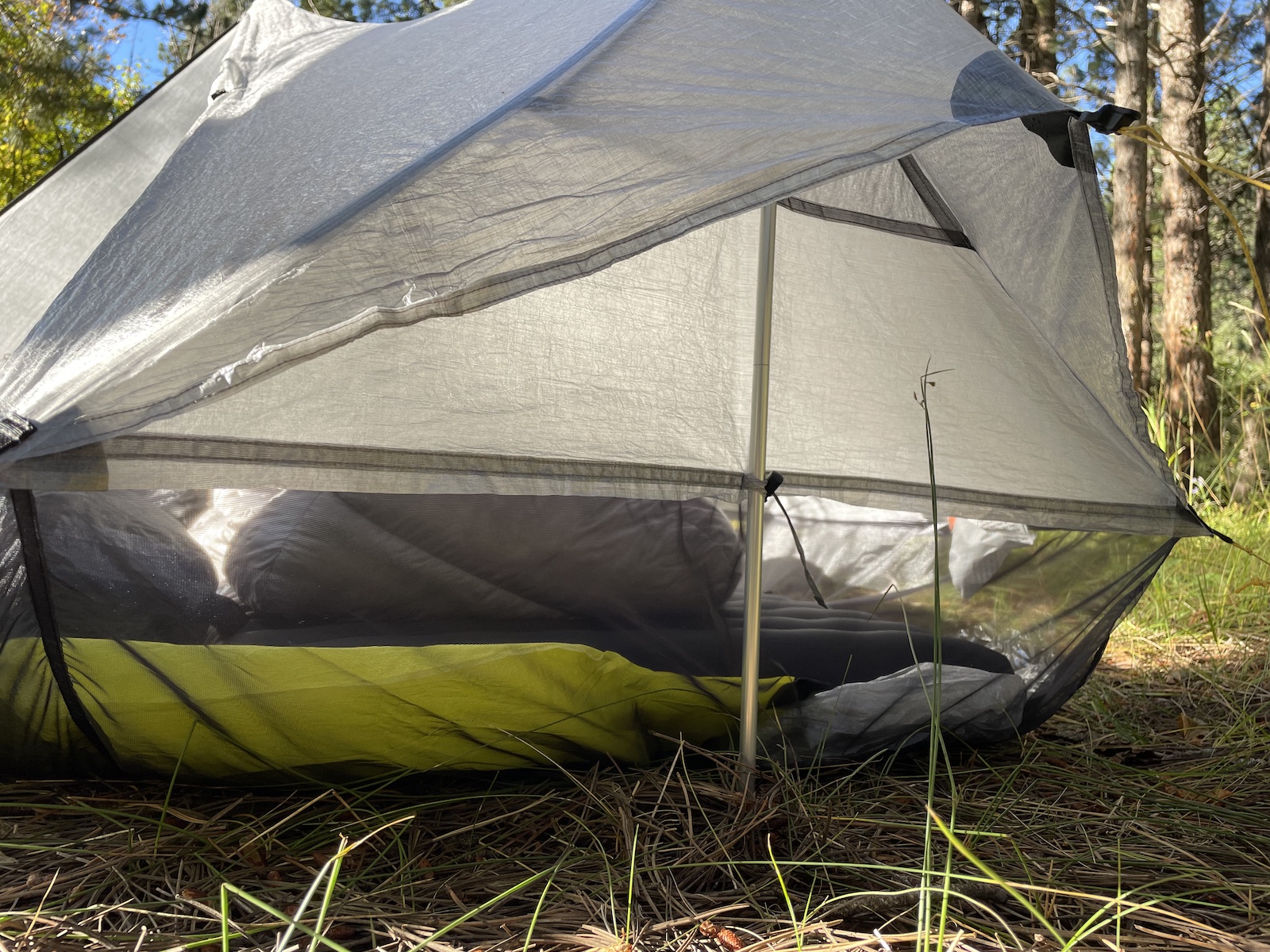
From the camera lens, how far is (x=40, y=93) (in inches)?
232

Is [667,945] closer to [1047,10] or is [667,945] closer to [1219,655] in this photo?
[1219,655]

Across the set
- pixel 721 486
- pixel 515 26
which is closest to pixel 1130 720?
pixel 721 486

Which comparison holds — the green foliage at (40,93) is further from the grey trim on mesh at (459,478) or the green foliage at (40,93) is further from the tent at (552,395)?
the grey trim on mesh at (459,478)

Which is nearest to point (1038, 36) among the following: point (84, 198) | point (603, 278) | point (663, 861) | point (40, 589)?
point (603, 278)

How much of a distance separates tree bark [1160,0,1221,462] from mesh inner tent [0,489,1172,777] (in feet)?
11.8

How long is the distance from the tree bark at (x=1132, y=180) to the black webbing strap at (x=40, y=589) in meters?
4.89

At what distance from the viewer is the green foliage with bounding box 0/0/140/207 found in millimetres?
5906

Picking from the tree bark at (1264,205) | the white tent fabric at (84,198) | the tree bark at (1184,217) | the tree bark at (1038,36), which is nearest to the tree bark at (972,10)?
the tree bark at (1184,217)

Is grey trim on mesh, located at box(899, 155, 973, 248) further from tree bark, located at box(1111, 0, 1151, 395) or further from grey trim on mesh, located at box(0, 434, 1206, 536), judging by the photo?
tree bark, located at box(1111, 0, 1151, 395)

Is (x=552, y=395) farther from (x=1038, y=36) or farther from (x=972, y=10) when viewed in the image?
(x=1038, y=36)

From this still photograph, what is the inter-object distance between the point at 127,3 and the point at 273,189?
8.10 metres

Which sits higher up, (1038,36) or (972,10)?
(1038,36)

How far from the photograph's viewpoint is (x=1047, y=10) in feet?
18.7

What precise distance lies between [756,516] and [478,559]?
415mm
